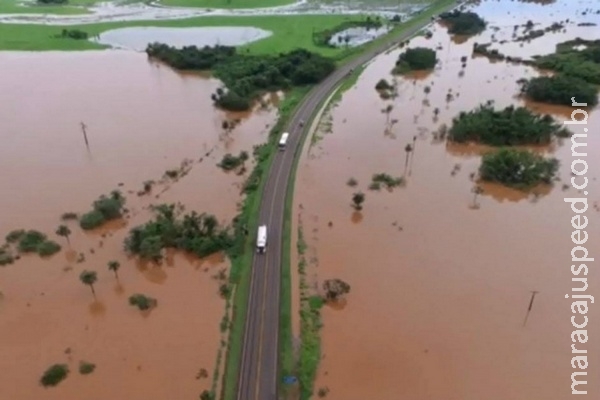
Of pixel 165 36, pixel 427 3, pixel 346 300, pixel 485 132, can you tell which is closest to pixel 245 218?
pixel 346 300

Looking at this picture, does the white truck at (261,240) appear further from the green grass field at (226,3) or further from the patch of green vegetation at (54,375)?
the green grass field at (226,3)

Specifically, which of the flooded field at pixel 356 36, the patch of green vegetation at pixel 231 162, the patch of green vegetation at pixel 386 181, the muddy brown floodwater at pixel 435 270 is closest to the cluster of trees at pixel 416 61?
the flooded field at pixel 356 36

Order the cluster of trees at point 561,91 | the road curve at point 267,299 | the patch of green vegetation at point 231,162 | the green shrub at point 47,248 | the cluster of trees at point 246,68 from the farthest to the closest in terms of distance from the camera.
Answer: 1. the cluster of trees at point 246,68
2. the cluster of trees at point 561,91
3. the patch of green vegetation at point 231,162
4. the green shrub at point 47,248
5. the road curve at point 267,299

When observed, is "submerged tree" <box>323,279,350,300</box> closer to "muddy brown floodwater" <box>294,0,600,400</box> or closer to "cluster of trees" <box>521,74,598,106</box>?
"muddy brown floodwater" <box>294,0,600,400</box>

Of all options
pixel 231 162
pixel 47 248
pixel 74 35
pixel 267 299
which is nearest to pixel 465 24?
pixel 231 162

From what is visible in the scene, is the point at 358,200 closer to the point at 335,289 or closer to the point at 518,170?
the point at 335,289

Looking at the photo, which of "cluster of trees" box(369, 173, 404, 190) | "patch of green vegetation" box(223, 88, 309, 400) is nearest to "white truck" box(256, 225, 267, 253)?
"patch of green vegetation" box(223, 88, 309, 400)

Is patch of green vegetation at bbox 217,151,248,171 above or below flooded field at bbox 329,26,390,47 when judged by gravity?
below
